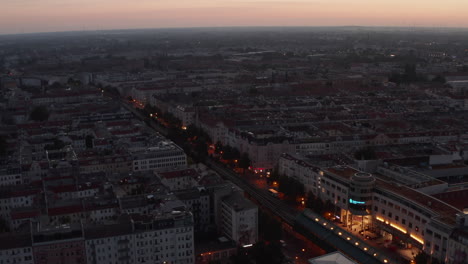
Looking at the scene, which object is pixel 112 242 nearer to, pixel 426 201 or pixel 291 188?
pixel 291 188

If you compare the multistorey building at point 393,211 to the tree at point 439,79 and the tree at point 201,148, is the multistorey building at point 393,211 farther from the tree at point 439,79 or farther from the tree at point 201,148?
the tree at point 439,79

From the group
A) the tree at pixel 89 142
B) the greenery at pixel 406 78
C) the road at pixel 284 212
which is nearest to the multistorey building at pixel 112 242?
the road at pixel 284 212

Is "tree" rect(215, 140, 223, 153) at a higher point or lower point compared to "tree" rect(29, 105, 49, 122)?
lower

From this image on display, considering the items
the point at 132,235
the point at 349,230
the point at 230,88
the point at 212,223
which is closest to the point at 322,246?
the point at 349,230

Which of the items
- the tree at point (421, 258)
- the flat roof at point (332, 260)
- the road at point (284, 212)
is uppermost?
the flat roof at point (332, 260)

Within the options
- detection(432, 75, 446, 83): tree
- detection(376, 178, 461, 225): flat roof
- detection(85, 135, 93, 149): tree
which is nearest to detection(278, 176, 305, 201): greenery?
detection(376, 178, 461, 225): flat roof

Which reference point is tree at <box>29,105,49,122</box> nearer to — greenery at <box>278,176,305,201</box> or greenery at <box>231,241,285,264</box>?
greenery at <box>278,176,305,201</box>

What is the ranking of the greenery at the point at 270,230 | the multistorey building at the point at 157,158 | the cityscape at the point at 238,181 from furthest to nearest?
the multistorey building at the point at 157,158 → the greenery at the point at 270,230 → the cityscape at the point at 238,181

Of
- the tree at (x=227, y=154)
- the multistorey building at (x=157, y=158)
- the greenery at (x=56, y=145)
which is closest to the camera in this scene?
the multistorey building at (x=157, y=158)
